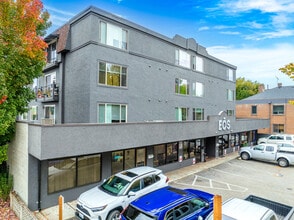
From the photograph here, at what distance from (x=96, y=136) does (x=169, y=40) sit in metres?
12.0

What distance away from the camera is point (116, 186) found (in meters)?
9.22

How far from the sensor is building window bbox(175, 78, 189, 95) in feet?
63.9

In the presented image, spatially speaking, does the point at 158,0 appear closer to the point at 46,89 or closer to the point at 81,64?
the point at 81,64

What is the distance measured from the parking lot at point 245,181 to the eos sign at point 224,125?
347cm

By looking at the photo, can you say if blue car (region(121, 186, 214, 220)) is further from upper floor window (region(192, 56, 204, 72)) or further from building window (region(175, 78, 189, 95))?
upper floor window (region(192, 56, 204, 72))

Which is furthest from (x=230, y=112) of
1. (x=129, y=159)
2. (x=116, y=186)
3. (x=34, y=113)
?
(x=34, y=113)

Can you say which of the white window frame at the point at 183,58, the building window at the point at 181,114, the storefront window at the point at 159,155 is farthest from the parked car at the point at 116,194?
the white window frame at the point at 183,58

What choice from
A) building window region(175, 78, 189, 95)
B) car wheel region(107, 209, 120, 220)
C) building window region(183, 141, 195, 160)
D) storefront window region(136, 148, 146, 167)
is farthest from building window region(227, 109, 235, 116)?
car wheel region(107, 209, 120, 220)

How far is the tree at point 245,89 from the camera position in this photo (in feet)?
194

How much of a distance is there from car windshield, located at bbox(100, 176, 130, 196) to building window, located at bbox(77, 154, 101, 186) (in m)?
2.29

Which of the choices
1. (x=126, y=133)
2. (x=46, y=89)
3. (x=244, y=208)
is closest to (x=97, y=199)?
(x=126, y=133)

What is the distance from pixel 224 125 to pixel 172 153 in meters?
7.04

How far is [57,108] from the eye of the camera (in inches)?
644

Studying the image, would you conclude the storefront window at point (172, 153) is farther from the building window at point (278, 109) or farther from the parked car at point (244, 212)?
the building window at point (278, 109)
